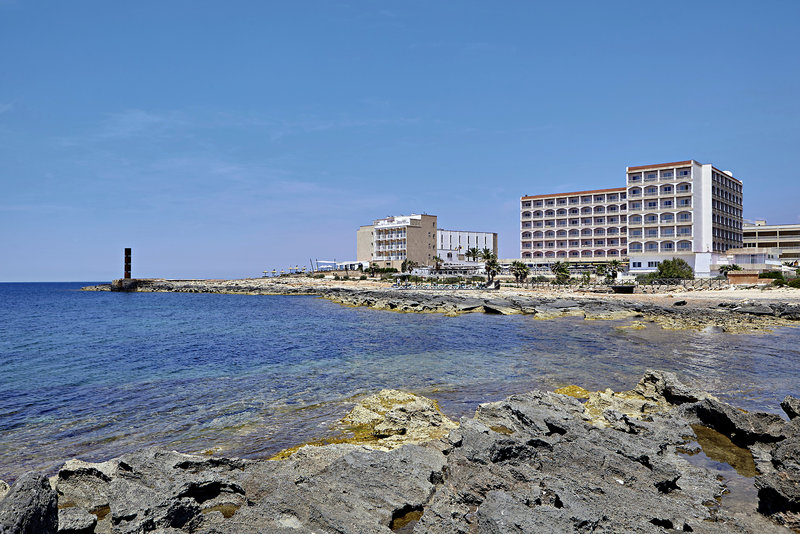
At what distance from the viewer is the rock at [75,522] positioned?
683 cm

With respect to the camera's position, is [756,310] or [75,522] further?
[756,310]

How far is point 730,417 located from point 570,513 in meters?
7.86

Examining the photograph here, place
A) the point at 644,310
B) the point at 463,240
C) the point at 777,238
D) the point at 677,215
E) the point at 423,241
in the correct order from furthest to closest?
the point at 463,240 → the point at 423,241 → the point at 777,238 → the point at 677,215 → the point at 644,310

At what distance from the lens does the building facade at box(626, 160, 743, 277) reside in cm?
9794

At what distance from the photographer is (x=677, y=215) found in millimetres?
99438

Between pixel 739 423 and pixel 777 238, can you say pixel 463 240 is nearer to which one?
pixel 777 238

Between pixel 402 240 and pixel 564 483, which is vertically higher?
pixel 402 240

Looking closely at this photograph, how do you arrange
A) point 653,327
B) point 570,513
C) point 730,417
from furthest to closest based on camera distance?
point 653,327
point 730,417
point 570,513

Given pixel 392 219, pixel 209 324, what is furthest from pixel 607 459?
pixel 392 219

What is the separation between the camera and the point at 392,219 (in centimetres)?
14625

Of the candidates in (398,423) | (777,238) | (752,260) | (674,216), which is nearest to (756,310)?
(398,423)

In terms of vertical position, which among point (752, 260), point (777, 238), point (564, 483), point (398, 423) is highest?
point (777, 238)

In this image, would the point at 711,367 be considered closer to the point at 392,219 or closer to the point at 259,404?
the point at 259,404

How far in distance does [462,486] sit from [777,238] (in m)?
147
